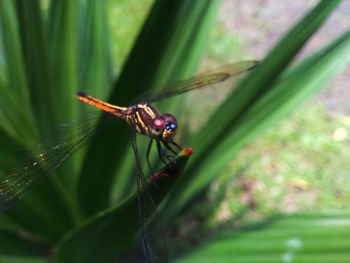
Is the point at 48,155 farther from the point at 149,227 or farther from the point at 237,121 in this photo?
the point at 237,121

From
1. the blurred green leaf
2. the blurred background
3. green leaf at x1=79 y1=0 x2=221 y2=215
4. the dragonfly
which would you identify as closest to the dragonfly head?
the dragonfly

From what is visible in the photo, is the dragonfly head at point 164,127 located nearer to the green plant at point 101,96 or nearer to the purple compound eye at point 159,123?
the purple compound eye at point 159,123

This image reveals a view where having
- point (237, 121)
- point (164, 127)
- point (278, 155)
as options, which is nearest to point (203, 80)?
point (237, 121)

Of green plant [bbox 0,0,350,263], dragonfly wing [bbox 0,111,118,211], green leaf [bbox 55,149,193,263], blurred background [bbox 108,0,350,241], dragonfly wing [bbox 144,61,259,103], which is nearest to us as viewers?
green leaf [bbox 55,149,193,263]

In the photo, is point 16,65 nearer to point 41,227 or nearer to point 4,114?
point 4,114

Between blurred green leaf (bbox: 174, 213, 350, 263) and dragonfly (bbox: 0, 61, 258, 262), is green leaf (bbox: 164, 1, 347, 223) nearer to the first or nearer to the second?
dragonfly (bbox: 0, 61, 258, 262)
